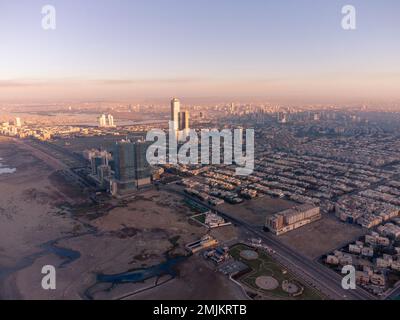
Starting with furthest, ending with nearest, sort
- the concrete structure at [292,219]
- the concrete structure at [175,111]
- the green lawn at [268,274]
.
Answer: the concrete structure at [175,111] → the concrete structure at [292,219] → the green lawn at [268,274]

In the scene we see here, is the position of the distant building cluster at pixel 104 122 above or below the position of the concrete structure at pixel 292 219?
above

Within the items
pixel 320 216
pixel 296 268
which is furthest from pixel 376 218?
pixel 296 268

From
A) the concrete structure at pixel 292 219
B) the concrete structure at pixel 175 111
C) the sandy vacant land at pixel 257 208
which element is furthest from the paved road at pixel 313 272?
the concrete structure at pixel 175 111

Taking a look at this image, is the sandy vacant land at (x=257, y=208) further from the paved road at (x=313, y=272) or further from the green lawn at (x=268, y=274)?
the green lawn at (x=268, y=274)

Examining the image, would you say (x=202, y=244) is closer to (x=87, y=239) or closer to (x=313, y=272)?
(x=313, y=272)

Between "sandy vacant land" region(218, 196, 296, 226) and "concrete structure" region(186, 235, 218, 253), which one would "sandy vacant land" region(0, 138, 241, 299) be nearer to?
"concrete structure" region(186, 235, 218, 253)

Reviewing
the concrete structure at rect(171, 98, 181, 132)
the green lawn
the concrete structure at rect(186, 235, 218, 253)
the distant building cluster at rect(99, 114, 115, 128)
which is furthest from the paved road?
the distant building cluster at rect(99, 114, 115, 128)

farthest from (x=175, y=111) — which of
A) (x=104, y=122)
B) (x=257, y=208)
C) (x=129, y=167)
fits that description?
(x=257, y=208)
